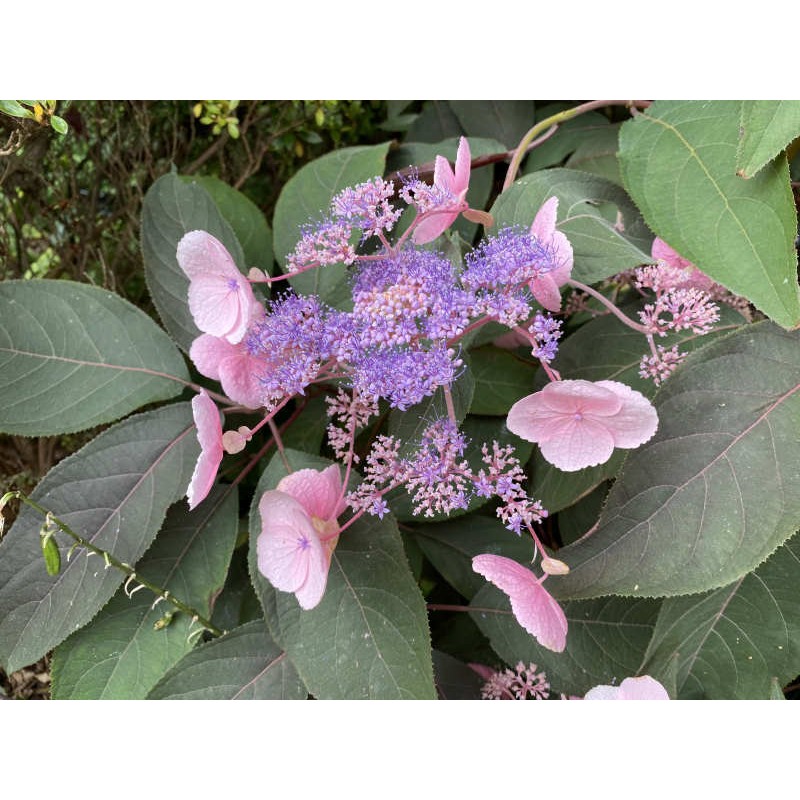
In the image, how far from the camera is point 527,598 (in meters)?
0.51

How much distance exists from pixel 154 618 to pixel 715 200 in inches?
21.5

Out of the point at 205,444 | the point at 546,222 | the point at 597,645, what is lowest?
the point at 597,645

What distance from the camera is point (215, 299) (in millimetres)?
560

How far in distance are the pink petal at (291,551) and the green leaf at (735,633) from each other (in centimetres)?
26

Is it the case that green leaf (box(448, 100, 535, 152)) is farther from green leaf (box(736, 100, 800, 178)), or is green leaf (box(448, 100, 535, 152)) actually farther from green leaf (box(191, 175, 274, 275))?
green leaf (box(736, 100, 800, 178))

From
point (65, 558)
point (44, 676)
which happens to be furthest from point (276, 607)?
point (44, 676)

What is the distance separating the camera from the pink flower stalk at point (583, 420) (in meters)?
0.47

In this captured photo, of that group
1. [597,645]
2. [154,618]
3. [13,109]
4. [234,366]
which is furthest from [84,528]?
[597,645]

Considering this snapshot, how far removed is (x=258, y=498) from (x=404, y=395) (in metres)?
0.23

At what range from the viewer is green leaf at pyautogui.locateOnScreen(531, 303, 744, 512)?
0.63m

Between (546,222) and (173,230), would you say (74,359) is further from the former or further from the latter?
(546,222)

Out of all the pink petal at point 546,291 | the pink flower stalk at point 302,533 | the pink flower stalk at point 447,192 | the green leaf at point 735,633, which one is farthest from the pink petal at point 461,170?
the green leaf at point 735,633

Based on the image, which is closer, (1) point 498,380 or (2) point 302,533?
(2) point 302,533

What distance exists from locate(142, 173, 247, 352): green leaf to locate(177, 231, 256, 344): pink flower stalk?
0.15 m
